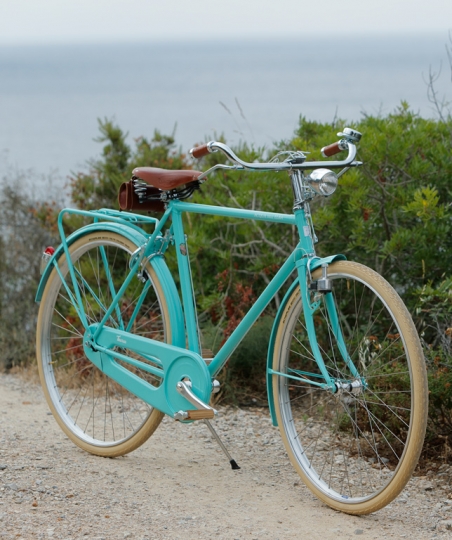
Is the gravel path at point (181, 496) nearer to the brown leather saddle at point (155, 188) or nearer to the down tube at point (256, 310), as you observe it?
the down tube at point (256, 310)

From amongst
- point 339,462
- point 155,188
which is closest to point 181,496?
point 339,462

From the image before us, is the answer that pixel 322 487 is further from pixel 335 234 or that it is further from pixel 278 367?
pixel 335 234

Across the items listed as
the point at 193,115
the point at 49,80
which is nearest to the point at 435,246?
the point at 193,115

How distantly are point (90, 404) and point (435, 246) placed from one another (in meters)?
2.22

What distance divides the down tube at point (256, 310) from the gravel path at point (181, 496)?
21.6 inches

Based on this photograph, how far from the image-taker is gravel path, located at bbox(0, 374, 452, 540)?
9.67 feet

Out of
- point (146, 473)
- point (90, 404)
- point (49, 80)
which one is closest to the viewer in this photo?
point (146, 473)

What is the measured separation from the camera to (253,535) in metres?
2.92

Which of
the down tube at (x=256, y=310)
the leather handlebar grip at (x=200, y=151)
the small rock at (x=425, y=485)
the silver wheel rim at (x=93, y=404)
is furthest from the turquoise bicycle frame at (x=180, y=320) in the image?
the small rock at (x=425, y=485)

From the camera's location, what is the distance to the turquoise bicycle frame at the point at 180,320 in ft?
10.0

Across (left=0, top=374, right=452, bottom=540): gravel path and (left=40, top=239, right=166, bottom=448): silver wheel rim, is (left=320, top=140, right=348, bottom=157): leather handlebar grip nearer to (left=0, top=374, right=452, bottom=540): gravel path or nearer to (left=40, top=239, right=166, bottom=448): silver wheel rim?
(left=40, top=239, right=166, bottom=448): silver wheel rim

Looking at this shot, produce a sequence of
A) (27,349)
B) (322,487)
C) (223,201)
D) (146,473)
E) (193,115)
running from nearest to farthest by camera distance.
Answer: (322,487), (146,473), (223,201), (27,349), (193,115)

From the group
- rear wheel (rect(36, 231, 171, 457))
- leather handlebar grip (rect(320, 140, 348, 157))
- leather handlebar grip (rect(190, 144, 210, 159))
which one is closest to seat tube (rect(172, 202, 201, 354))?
rear wheel (rect(36, 231, 171, 457))

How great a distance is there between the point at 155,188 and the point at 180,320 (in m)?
0.62
